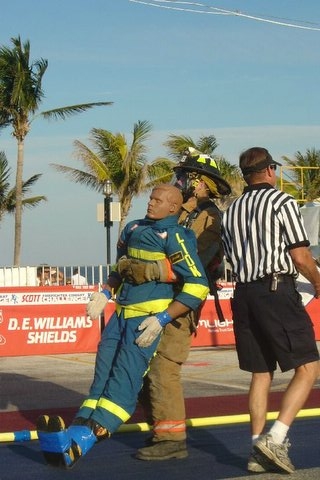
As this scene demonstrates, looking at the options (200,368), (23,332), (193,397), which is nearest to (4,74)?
(23,332)

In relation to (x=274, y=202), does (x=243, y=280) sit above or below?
below

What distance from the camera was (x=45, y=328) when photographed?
17391mm

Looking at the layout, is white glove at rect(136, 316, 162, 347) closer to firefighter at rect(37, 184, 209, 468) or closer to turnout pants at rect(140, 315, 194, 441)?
firefighter at rect(37, 184, 209, 468)

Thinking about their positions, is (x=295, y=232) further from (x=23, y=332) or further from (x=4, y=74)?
(x=4, y=74)

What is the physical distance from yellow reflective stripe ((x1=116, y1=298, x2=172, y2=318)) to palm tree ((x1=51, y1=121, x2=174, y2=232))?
33.8 m

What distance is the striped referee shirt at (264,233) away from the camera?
19.3ft

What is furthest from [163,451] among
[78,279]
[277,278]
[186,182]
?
[78,279]

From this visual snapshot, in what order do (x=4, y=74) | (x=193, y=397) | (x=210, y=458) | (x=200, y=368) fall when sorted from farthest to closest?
1. (x=4, y=74)
2. (x=200, y=368)
3. (x=193, y=397)
4. (x=210, y=458)

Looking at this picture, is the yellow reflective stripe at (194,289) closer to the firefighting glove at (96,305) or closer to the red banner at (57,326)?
the firefighting glove at (96,305)

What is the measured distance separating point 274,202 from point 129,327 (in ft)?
3.50

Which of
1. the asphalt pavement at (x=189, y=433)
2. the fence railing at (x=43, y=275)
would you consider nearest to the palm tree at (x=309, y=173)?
the fence railing at (x=43, y=275)

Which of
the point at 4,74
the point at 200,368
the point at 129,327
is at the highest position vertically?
the point at 4,74

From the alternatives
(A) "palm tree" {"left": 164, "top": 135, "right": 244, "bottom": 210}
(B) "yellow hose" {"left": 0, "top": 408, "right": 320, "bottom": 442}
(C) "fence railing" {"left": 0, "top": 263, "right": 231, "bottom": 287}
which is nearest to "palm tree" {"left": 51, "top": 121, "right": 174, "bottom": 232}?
(A) "palm tree" {"left": 164, "top": 135, "right": 244, "bottom": 210}

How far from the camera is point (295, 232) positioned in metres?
5.86
